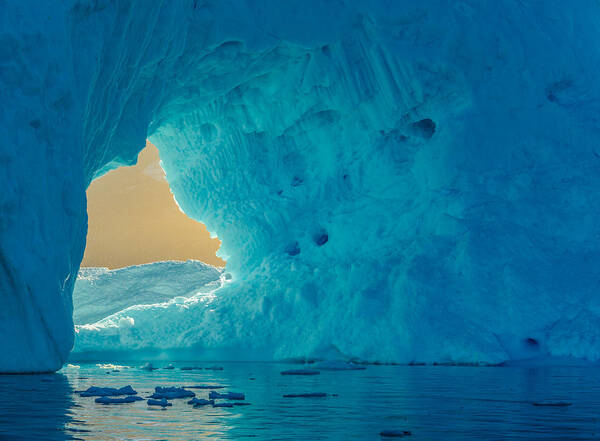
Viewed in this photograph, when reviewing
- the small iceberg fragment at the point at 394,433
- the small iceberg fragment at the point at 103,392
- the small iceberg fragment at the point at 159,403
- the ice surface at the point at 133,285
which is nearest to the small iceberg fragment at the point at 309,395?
the small iceberg fragment at the point at 159,403

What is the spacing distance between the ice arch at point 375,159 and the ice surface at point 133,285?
10006 mm

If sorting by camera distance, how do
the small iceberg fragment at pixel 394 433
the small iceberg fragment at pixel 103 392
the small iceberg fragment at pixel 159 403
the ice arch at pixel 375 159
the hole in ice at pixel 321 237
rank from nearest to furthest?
1. the small iceberg fragment at pixel 394 433
2. the small iceberg fragment at pixel 159 403
3. the small iceberg fragment at pixel 103 392
4. the ice arch at pixel 375 159
5. the hole in ice at pixel 321 237

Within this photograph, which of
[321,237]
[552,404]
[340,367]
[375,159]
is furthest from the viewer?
[321,237]

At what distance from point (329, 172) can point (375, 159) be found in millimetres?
1253

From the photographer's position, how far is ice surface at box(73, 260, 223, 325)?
25.7m

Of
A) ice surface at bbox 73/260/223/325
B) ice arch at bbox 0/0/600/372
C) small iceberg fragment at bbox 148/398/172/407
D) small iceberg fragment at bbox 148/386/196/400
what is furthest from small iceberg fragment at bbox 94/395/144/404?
ice surface at bbox 73/260/223/325

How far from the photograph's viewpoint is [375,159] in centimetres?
1532

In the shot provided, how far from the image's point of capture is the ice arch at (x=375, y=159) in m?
12.3

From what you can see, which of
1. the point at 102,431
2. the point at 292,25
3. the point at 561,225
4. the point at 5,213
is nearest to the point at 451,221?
the point at 561,225

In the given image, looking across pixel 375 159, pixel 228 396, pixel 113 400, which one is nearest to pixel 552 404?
pixel 228 396

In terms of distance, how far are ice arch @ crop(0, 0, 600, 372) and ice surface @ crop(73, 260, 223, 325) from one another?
10006mm

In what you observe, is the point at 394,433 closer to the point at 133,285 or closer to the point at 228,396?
the point at 228,396

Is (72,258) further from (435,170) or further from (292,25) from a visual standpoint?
(435,170)

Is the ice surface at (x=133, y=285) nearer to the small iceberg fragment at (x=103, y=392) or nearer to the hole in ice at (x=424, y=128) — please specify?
the hole in ice at (x=424, y=128)
